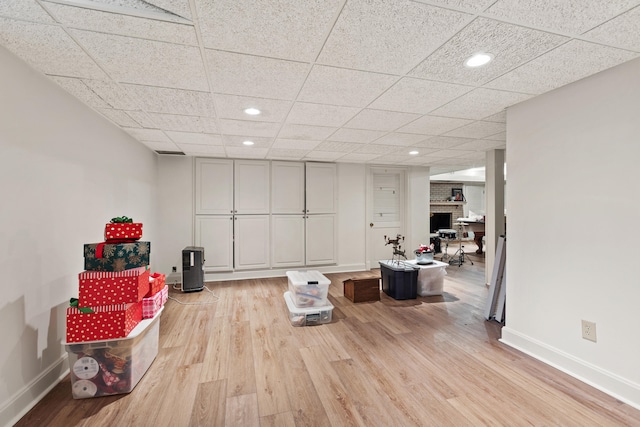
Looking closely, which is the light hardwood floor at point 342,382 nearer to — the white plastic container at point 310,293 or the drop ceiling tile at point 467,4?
the white plastic container at point 310,293

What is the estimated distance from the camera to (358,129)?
3.29 meters

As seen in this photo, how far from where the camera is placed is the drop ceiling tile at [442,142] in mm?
3654

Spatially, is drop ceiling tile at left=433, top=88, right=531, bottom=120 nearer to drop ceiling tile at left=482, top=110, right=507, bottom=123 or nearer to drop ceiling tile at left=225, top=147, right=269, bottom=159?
drop ceiling tile at left=482, top=110, right=507, bottom=123

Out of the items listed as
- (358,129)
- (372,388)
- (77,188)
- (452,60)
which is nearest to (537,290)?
(372,388)

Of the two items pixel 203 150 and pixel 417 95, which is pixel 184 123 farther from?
pixel 417 95

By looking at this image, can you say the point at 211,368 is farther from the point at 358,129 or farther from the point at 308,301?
the point at 358,129

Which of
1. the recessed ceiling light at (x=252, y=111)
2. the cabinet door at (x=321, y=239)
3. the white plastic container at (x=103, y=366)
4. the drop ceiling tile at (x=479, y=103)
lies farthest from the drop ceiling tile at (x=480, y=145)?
the white plastic container at (x=103, y=366)

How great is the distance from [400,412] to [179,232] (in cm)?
435

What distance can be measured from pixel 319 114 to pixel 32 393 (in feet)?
9.72

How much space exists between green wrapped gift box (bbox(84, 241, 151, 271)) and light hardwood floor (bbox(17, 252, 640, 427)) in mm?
867

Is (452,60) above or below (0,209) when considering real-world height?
above

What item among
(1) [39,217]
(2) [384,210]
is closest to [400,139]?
(2) [384,210]

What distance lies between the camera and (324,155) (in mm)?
4859

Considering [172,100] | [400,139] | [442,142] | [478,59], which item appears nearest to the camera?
[478,59]
